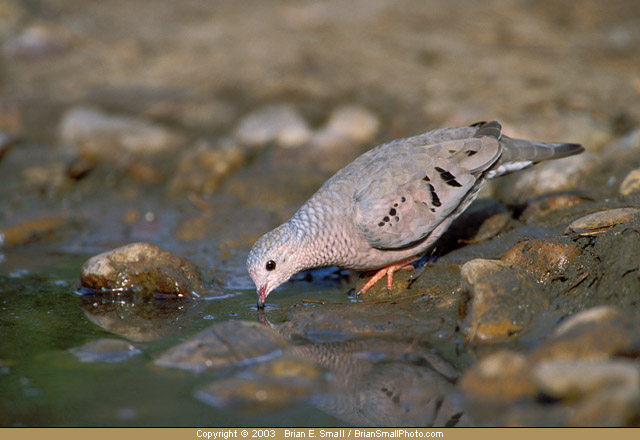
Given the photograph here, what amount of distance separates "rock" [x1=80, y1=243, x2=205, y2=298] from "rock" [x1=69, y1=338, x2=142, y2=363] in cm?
116

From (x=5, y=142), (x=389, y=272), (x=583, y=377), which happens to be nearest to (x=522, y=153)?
(x=389, y=272)

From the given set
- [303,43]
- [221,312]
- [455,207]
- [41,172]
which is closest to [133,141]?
[41,172]

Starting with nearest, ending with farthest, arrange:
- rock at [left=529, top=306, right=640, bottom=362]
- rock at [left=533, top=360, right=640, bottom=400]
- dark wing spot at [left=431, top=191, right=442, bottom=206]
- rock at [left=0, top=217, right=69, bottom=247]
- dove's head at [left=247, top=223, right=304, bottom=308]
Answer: rock at [left=533, top=360, right=640, bottom=400]
rock at [left=529, top=306, right=640, bottom=362]
dove's head at [left=247, top=223, right=304, bottom=308]
dark wing spot at [left=431, top=191, right=442, bottom=206]
rock at [left=0, top=217, right=69, bottom=247]

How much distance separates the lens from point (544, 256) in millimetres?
5168

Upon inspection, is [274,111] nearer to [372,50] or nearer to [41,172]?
[372,50]

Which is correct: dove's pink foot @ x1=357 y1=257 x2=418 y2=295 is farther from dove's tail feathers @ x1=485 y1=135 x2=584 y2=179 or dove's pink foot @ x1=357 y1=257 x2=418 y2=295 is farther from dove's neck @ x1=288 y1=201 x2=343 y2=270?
dove's tail feathers @ x1=485 y1=135 x2=584 y2=179

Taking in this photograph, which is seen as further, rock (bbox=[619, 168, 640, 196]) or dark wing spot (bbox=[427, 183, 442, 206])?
rock (bbox=[619, 168, 640, 196])

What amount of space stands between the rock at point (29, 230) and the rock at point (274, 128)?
8.04 ft

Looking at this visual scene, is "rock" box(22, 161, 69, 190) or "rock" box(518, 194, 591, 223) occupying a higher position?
"rock" box(518, 194, 591, 223)

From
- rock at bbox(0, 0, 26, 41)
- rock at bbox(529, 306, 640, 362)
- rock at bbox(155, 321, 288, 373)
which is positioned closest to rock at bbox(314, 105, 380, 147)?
rock at bbox(155, 321, 288, 373)

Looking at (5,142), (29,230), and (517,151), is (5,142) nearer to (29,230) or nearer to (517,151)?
(29,230)

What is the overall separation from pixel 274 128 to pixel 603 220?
15.6 ft

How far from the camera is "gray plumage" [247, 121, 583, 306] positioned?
5402 mm

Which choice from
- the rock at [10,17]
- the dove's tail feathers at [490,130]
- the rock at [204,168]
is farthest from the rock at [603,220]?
the rock at [10,17]
